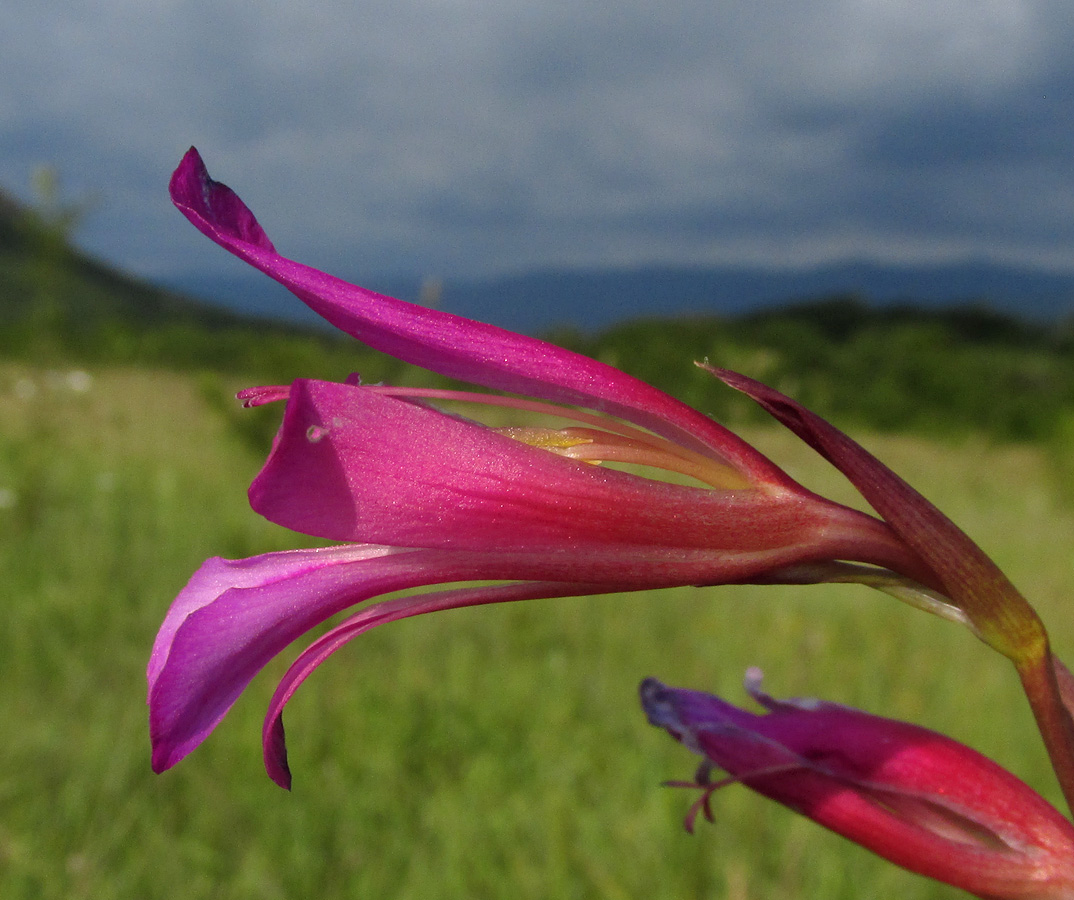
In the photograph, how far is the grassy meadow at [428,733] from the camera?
234 centimetres

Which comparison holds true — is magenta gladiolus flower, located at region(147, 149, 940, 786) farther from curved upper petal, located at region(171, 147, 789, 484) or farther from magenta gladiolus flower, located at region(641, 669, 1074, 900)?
magenta gladiolus flower, located at region(641, 669, 1074, 900)

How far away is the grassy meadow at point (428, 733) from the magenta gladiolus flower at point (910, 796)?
153cm

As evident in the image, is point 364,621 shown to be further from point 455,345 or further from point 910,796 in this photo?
point 910,796

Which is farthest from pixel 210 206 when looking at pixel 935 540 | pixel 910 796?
pixel 910 796

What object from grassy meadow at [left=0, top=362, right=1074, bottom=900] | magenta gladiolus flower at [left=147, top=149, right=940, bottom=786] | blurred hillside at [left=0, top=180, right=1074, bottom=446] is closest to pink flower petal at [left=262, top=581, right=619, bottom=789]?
magenta gladiolus flower at [left=147, top=149, right=940, bottom=786]

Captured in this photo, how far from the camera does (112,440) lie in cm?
712

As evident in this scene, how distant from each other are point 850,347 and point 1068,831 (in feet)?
45.5

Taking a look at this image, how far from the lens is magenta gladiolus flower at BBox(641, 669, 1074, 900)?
29.3 inches

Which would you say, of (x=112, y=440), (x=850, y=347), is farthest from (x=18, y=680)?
(x=850, y=347)

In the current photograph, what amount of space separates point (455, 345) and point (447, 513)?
0.13 meters

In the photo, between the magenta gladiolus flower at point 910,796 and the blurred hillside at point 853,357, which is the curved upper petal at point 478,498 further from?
the blurred hillside at point 853,357

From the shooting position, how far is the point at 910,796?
0.78m

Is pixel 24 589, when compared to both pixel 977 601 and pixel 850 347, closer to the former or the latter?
pixel 977 601

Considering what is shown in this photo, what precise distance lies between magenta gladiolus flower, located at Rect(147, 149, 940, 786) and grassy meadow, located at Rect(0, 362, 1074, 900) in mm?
1757
